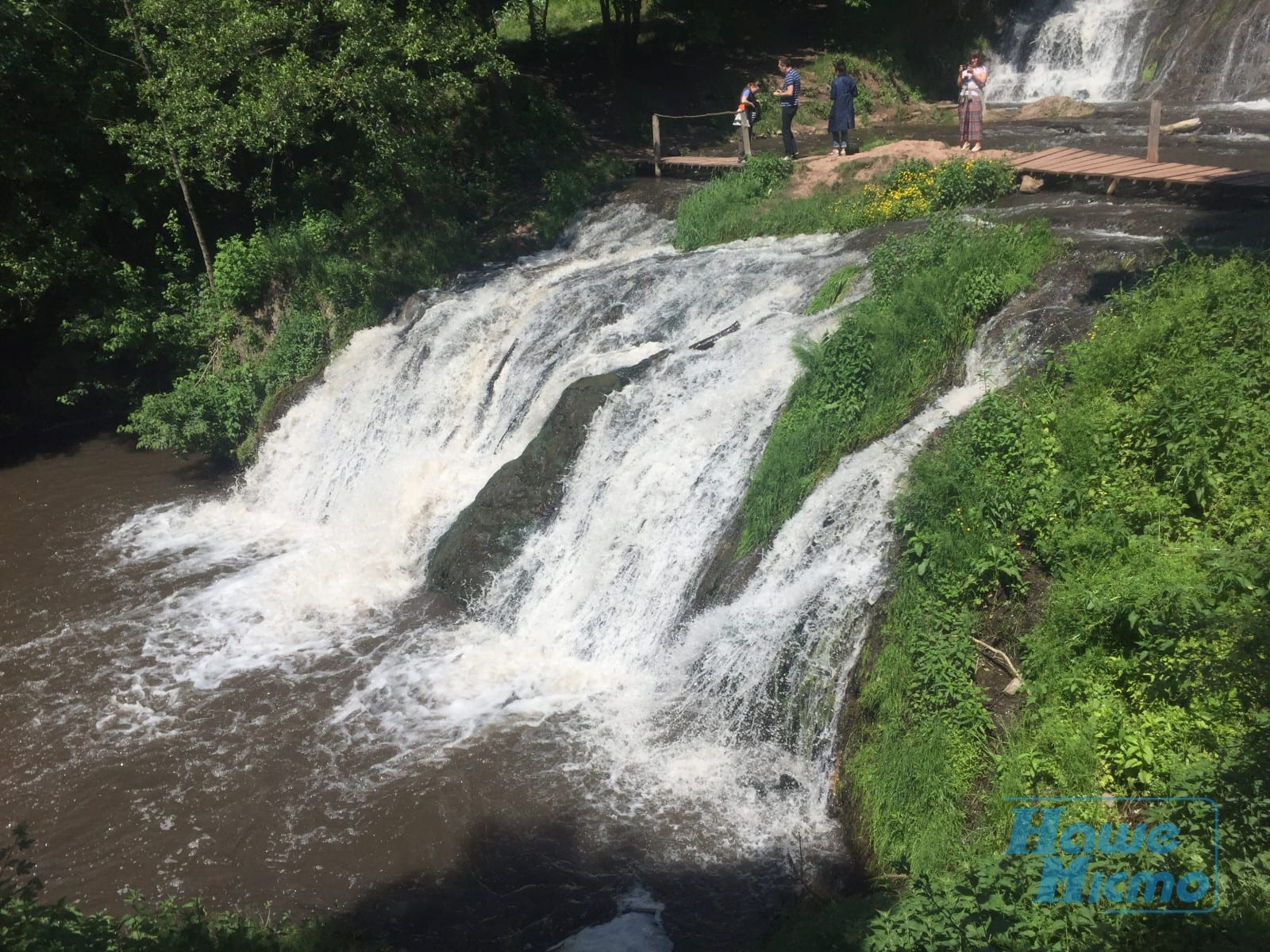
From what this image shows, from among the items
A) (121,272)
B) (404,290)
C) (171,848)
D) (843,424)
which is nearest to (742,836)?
(843,424)

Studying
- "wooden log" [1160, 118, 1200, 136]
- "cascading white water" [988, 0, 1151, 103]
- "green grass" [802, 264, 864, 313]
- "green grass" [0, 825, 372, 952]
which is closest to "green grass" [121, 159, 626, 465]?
"green grass" [802, 264, 864, 313]

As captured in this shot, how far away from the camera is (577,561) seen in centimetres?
1029

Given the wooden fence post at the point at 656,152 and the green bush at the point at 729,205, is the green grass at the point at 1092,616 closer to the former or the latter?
the green bush at the point at 729,205

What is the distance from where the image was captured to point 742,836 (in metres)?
7.27

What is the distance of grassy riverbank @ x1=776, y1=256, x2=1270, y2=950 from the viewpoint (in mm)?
5188

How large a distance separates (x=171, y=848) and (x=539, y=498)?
4867 millimetres

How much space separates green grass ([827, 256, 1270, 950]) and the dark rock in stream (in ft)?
13.5

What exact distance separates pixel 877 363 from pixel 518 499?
417 centimetres

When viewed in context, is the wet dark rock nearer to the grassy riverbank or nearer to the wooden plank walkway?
the grassy riverbank

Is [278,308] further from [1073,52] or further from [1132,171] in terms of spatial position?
[1073,52]

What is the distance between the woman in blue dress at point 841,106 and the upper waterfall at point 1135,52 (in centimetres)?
867

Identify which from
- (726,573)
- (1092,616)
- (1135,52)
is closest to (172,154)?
(726,573)

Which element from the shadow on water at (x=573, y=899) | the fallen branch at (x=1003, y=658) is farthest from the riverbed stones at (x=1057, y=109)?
the shadow on water at (x=573, y=899)

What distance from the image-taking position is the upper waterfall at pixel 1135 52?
742 inches
